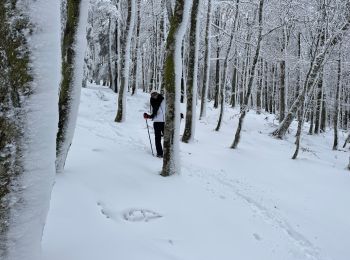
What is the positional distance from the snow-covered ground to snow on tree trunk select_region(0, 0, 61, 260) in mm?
1401

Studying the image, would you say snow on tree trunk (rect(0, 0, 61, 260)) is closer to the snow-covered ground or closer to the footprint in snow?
the snow-covered ground

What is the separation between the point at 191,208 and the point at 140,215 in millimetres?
1094

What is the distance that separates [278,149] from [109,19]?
1850cm

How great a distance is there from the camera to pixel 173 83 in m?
7.57

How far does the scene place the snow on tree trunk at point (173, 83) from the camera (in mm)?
7465

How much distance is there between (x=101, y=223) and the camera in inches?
198

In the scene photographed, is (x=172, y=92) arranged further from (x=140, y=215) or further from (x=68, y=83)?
(x=140, y=215)

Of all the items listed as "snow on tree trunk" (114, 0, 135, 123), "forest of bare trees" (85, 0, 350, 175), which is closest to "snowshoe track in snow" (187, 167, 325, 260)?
"forest of bare trees" (85, 0, 350, 175)

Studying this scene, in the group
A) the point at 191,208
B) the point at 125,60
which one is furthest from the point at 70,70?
the point at 125,60

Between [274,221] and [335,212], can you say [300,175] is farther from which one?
[274,221]

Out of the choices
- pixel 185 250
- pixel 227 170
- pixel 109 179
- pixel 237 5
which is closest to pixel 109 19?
pixel 237 5

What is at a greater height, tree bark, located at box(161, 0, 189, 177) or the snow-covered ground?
tree bark, located at box(161, 0, 189, 177)

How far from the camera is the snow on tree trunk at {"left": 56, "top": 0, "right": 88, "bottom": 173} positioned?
242 inches

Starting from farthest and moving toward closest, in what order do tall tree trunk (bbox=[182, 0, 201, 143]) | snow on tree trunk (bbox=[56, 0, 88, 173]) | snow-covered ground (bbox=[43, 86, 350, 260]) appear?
tall tree trunk (bbox=[182, 0, 201, 143]) < snow on tree trunk (bbox=[56, 0, 88, 173]) < snow-covered ground (bbox=[43, 86, 350, 260])
